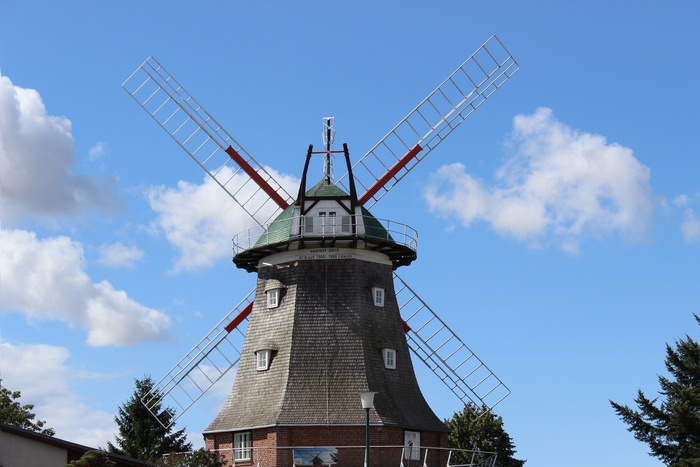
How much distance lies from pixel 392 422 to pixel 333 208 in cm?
808

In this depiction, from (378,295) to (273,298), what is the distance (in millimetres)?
3853

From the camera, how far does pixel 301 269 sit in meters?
39.8

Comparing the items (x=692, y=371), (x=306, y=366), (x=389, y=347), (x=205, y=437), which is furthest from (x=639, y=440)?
(x=205, y=437)

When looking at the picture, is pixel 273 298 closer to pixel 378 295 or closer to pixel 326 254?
pixel 326 254

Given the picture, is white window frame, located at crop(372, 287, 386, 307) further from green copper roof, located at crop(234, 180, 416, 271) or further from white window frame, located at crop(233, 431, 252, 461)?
white window frame, located at crop(233, 431, 252, 461)

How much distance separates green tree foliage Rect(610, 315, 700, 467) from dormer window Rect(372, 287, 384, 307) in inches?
420

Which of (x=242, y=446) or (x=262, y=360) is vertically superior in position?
(x=262, y=360)

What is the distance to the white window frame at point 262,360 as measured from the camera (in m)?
39.2

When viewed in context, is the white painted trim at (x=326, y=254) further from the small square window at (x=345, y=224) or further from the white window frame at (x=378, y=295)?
the white window frame at (x=378, y=295)

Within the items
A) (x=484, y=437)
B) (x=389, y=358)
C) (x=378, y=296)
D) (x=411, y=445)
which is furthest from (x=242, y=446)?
(x=484, y=437)

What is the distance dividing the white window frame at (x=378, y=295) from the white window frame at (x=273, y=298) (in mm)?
3431

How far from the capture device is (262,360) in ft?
129

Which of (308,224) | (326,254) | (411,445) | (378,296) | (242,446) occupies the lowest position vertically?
(411,445)

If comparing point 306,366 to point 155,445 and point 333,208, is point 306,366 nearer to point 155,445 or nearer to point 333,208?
point 333,208
